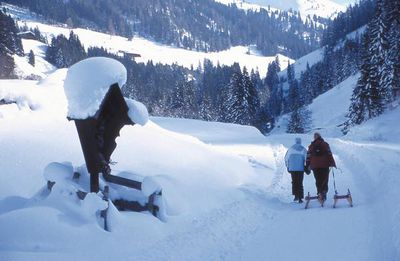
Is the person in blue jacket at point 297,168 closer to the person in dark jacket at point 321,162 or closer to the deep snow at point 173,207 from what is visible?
the deep snow at point 173,207

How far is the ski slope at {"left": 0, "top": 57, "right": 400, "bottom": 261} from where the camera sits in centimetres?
713

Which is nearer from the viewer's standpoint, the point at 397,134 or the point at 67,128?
the point at 67,128

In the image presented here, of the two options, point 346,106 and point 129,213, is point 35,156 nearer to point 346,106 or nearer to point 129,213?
point 129,213

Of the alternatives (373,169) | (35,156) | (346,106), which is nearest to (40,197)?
(35,156)

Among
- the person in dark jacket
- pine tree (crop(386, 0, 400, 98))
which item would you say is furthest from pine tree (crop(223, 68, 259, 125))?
the person in dark jacket

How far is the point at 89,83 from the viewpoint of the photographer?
7.88m

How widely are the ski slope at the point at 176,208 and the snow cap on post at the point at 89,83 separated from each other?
1.46 m

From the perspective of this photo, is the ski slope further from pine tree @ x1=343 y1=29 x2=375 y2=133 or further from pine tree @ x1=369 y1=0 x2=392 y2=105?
pine tree @ x1=343 y1=29 x2=375 y2=133

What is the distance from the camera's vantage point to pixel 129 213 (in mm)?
8656

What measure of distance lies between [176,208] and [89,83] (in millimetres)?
3379

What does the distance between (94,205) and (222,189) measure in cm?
566

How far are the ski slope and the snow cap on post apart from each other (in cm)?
146

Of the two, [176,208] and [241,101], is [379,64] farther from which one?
[176,208]

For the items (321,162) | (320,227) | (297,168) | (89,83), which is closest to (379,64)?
(297,168)
